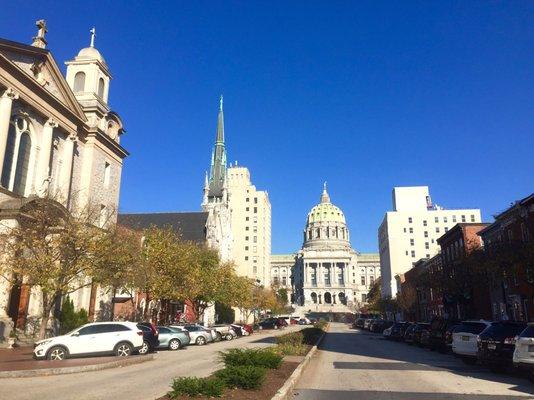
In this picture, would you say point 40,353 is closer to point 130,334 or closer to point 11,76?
point 130,334

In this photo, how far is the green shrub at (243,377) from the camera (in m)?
11.0

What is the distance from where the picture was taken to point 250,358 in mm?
13125

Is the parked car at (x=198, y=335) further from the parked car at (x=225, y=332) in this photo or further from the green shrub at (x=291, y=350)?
the green shrub at (x=291, y=350)

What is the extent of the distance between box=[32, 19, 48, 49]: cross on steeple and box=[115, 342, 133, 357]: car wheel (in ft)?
77.0

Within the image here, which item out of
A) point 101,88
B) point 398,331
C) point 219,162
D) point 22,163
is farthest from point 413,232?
point 22,163

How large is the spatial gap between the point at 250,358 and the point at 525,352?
767 centimetres

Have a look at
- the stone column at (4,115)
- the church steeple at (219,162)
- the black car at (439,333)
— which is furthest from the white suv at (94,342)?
the church steeple at (219,162)

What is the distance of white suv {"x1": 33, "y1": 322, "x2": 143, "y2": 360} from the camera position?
19.0 metres

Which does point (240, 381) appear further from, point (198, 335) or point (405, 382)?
point (198, 335)

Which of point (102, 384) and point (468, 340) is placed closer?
point (102, 384)

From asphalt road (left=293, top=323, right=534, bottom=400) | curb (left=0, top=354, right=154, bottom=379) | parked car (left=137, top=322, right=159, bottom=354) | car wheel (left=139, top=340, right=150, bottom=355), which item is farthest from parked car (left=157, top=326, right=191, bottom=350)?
asphalt road (left=293, top=323, right=534, bottom=400)

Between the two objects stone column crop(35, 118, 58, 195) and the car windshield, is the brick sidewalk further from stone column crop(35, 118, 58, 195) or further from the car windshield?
stone column crop(35, 118, 58, 195)

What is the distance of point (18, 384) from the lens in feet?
43.9

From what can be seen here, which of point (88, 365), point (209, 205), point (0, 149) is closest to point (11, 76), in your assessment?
point (0, 149)
